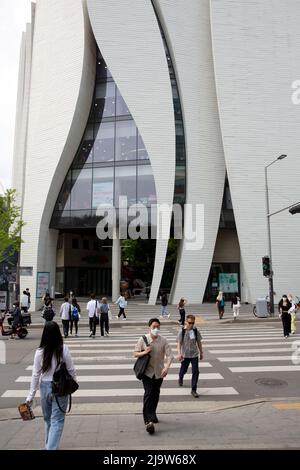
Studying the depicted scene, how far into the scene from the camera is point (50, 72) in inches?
1296

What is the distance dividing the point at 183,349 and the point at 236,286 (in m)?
27.1

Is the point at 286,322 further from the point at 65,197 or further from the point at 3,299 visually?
the point at 65,197

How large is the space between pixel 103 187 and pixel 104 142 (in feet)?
13.5

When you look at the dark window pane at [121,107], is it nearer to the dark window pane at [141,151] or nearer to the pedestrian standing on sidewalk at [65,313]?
the dark window pane at [141,151]

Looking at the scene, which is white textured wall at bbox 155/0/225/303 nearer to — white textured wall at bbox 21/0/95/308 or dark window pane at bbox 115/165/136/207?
dark window pane at bbox 115/165/136/207

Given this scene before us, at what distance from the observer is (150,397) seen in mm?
5500

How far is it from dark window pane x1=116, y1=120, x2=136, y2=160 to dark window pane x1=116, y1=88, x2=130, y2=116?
2.68ft

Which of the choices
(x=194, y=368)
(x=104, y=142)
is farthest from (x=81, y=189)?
(x=194, y=368)

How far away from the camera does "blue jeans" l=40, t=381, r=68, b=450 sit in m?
4.06

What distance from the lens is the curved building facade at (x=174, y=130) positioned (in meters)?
30.0

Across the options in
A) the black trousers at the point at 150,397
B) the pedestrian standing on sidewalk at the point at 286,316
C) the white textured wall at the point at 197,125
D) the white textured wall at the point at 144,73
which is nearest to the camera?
the black trousers at the point at 150,397

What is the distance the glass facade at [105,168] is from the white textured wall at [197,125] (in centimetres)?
404

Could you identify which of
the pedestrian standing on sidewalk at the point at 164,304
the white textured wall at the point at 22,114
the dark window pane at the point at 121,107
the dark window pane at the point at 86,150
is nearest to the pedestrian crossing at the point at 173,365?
the pedestrian standing on sidewalk at the point at 164,304

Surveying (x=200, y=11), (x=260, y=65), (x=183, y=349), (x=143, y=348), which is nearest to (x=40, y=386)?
(x=143, y=348)
